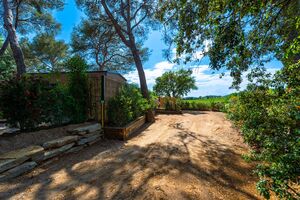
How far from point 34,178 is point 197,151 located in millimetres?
3357

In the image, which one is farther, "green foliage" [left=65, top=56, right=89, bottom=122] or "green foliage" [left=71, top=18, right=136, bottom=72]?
"green foliage" [left=71, top=18, right=136, bottom=72]

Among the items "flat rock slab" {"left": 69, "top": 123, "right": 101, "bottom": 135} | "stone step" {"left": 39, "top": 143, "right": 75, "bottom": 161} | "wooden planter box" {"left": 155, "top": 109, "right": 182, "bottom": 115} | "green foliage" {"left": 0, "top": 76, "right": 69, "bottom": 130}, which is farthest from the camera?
"wooden planter box" {"left": 155, "top": 109, "right": 182, "bottom": 115}

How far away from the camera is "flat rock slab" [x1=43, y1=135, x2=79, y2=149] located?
3441 millimetres

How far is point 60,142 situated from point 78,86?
202 cm

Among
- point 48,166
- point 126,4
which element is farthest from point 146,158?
point 126,4

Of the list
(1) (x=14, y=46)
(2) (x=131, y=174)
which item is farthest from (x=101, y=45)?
(2) (x=131, y=174)

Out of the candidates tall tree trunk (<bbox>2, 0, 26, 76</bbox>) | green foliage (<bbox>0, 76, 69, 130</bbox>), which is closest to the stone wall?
green foliage (<bbox>0, 76, 69, 130</bbox>)

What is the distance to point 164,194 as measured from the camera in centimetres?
213

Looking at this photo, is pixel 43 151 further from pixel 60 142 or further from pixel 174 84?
pixel 174 84

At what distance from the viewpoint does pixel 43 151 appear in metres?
3.23

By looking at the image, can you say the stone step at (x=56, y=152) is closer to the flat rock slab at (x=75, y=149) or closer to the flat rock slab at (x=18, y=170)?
the flat rock slab at (x=75, y=149)

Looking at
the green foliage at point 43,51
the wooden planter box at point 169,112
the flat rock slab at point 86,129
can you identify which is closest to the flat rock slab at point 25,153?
the flat rock slab at point 86,129

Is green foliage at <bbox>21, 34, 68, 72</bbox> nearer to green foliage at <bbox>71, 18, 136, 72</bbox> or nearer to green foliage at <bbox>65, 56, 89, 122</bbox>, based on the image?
green foliage at <bbox>71, 18, 136, 72</bbox>

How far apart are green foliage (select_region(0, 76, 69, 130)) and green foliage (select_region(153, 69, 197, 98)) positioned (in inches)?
851
